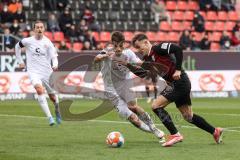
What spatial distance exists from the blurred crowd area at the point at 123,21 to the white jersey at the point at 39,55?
12.1m

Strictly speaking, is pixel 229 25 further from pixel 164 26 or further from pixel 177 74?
pixel 177 74

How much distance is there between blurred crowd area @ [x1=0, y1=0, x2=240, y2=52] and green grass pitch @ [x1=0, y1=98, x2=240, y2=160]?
459 inches

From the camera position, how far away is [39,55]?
17625mm

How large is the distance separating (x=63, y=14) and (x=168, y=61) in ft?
68.6

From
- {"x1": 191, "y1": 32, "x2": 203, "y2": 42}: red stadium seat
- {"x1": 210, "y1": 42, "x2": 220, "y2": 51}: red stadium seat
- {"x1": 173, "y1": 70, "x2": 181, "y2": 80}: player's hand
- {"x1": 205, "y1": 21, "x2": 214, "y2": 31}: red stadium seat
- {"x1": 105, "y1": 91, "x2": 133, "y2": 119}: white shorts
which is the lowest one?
{"x1": 210, "y1": 42, "x2": 220, "y2": 51}: red stadium seat

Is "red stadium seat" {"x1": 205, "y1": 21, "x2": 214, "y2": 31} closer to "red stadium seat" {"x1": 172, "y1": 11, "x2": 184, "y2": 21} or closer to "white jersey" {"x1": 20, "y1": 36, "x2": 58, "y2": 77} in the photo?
"red stadium seat" {"x1": 172, "y1": 11, "x2": 184, "y2": 21}

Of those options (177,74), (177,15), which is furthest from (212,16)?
(177,74)

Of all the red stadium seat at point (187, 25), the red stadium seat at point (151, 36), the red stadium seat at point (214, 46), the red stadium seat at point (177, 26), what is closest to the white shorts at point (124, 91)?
the red stadium seat at point (151, 36)

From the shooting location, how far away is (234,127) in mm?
16578

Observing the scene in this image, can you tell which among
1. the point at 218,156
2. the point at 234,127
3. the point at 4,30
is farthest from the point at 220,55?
the point at 218,156

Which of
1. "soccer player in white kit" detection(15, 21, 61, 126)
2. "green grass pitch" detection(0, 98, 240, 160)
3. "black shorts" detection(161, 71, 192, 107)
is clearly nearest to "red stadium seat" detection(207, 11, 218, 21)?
"green grass pitch" detection(0, 98, 240, 160)

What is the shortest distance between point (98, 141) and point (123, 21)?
2366 centimetres

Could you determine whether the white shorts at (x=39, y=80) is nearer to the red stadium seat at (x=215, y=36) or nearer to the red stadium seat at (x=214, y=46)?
the red stadium seat at (x=214, y=46)

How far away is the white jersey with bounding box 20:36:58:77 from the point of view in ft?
57.5
